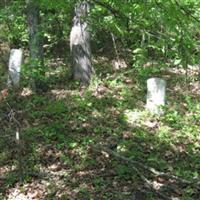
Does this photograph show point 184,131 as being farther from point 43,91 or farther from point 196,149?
point 43,91

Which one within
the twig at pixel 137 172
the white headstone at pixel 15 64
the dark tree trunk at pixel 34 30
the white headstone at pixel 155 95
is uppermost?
the dark tree trunk at pixel 34 30

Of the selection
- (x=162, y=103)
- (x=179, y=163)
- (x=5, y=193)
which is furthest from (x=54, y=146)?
(x=162, y=103)

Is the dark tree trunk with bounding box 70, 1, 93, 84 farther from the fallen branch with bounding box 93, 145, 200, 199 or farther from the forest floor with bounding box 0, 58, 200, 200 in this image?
the fallen branch with bounding box 93, 145, 200, 199

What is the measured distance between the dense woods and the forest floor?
0.06 feet

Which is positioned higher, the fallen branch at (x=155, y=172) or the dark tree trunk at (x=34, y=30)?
the dark tree trunk at (x=34, y=30)

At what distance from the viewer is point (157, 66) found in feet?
43.7

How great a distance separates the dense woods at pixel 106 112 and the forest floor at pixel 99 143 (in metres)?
0.02

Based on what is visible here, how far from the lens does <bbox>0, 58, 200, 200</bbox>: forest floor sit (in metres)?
7.06

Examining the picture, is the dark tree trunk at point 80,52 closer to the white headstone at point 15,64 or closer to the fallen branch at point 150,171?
the white headstone at point 15,64

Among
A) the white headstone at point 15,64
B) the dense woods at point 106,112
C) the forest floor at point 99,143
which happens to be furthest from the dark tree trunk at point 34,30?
the forest floor at point 99,143

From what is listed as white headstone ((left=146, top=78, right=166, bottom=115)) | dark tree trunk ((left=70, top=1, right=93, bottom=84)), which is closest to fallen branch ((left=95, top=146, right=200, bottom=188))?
white headstone ((left=146, top=78, right=166, bottom=115))

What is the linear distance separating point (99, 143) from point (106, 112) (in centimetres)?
175

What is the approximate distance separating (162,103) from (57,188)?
4.02 metres

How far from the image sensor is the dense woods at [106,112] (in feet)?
18.4
